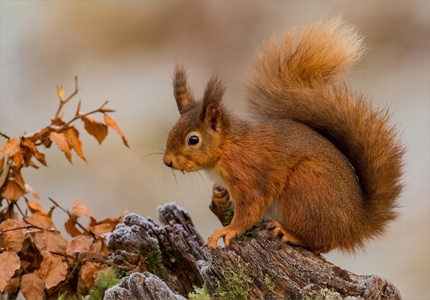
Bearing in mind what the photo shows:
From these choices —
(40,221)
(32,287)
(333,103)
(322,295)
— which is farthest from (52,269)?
(333,103)

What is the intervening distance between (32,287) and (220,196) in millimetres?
573

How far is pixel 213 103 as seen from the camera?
72.8 inches

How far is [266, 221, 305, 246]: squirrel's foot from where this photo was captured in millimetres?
1840

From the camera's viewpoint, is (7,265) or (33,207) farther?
(33,207)

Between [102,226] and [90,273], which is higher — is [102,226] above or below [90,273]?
above

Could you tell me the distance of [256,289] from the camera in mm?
1790

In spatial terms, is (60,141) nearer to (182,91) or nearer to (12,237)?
(12,237)

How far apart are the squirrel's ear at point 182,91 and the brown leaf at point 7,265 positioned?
596mm

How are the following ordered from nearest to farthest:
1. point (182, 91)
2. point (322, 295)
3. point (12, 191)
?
point (322, 295) < point (182, 91) < point (12, 191)

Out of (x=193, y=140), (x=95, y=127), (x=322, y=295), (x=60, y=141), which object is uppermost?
(x=95, y=127)

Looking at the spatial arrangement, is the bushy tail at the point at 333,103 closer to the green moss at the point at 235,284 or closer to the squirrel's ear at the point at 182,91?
the squirrel's ear at the point at 182,91

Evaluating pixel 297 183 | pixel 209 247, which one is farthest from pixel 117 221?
pixel 297 183

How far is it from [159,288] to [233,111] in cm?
55

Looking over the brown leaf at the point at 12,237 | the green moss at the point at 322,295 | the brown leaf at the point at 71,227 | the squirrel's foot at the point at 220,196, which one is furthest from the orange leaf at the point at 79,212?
the green moss at the point at 322,295
